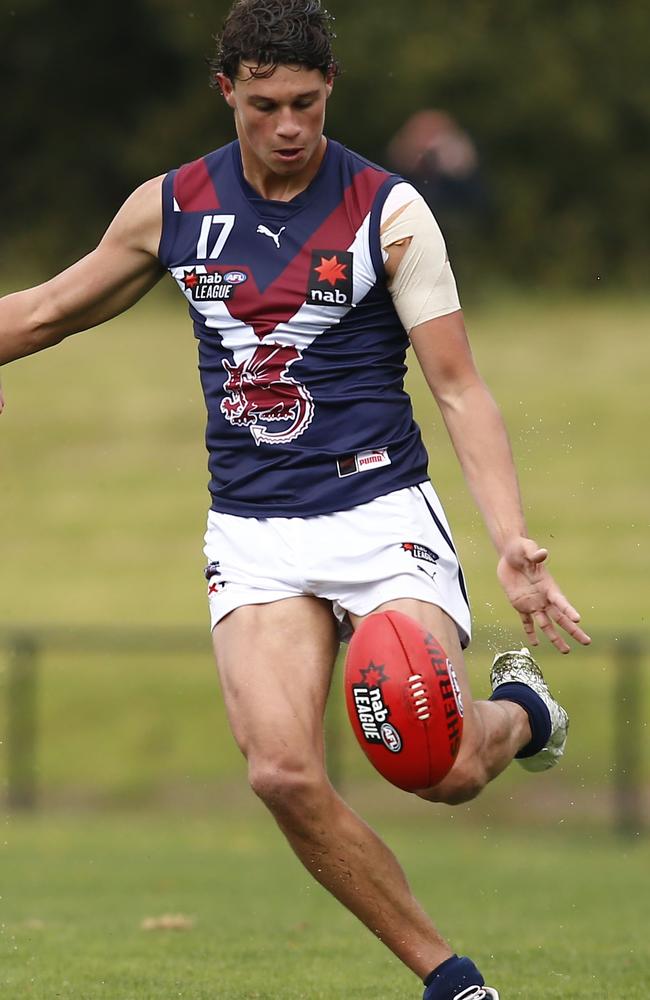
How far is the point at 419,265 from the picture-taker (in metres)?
5.59

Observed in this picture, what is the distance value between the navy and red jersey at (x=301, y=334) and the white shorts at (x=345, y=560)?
0.18ft

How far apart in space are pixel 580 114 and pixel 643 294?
4865 millimetres

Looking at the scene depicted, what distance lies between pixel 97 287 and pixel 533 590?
1706mm

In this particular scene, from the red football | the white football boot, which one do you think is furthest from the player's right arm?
the white football boot

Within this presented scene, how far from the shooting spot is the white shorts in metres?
5.60

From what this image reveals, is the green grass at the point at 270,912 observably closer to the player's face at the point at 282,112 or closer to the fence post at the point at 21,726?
the fence post at the point at 21,726

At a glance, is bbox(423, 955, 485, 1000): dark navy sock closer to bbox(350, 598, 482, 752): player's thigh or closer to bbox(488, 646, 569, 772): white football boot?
bbox(350, 598, 482, 752): player's thigh

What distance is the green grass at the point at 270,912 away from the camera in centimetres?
641

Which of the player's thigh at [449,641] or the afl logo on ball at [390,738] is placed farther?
the player's thigh at [449,641]

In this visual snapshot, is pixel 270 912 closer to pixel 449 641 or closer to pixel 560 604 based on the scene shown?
pixel 449 641

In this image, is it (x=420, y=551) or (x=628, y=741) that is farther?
(x=628, y=741)

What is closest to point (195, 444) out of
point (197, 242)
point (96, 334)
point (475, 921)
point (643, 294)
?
point (96, 334)

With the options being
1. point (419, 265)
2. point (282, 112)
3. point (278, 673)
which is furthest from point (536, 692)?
point (282, 112)

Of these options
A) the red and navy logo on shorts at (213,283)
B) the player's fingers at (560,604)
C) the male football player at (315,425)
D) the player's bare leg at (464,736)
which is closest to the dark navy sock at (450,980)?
the male football player at (315,425)
